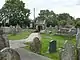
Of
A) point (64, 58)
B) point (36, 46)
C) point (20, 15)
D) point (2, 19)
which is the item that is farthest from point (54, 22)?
point (64, 58)

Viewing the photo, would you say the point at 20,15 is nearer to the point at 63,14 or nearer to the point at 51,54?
the point at 63,14

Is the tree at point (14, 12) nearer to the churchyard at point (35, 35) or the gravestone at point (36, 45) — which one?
the churchyard at point (35, 35)

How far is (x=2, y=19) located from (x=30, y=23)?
34.7 ft

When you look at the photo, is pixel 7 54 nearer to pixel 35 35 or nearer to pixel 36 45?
pixel 36 45

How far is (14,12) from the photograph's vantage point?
6575cm

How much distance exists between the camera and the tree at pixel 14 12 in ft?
215

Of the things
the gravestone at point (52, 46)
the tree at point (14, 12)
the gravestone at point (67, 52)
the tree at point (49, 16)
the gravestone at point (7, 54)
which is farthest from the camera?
the tree at point (49, 16)

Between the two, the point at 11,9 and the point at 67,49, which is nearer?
the point at 67,49

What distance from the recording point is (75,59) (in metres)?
12.4

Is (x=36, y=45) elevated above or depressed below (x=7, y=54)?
below

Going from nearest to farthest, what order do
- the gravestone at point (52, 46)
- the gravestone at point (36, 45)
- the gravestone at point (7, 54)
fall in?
the gravestone at point (7, 54), the gravestone at point (36, 45), the gravestone at point (52, 46)

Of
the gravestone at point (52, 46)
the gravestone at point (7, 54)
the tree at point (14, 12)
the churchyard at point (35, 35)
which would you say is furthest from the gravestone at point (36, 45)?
the tree at point (14, 12)

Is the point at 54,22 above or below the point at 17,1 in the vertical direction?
below

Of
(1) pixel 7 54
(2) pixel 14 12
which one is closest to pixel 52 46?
(1) pixel 7 54
